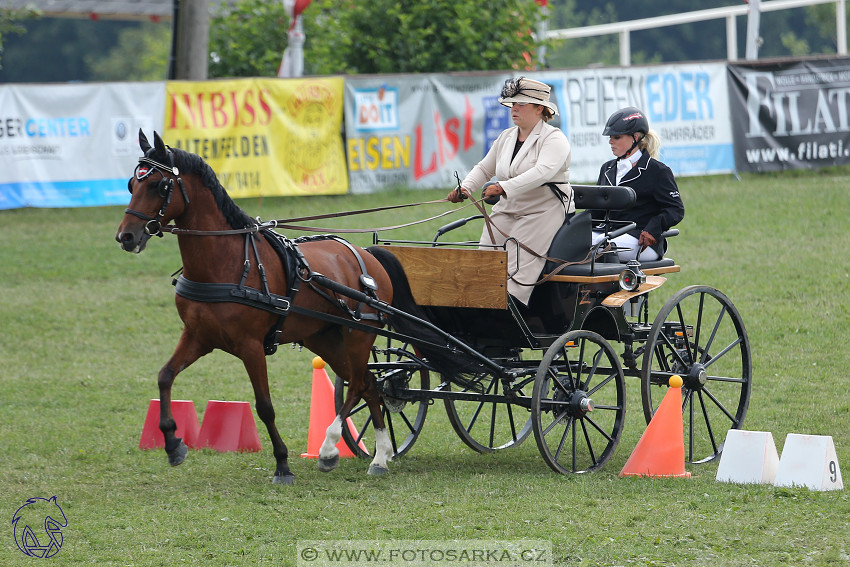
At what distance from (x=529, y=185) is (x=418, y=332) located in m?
1.14

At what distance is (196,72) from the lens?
17.0 meters

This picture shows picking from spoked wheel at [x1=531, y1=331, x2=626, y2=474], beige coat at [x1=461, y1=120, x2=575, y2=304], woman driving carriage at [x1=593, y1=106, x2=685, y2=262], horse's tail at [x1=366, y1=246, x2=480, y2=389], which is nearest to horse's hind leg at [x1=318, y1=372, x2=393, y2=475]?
horse's tail at [x1=366, y1=246, x2=480, y2=389]

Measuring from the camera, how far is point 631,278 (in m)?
7.31

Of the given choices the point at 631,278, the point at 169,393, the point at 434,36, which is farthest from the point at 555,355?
the point at 434,36

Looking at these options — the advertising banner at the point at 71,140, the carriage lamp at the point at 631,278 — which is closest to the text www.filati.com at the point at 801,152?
the advertising banner at the point at 71,140

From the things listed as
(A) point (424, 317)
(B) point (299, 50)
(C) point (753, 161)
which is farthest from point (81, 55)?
(A) point (424, 317)

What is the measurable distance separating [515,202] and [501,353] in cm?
101

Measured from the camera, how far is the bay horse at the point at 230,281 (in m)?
6.32

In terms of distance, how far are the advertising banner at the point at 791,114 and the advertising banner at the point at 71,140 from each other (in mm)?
8778

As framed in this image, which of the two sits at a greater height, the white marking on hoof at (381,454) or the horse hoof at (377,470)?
the white marking on hoof at (381,454)

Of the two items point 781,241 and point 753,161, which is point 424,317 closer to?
point 781,241

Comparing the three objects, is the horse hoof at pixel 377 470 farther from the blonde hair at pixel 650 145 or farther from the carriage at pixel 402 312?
the blonde hair at pixel 650 145

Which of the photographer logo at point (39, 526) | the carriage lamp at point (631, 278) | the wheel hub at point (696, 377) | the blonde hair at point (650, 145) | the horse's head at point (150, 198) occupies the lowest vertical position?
the photographer logo at point (39, 526)

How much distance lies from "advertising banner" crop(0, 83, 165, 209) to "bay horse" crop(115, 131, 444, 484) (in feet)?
31.6
